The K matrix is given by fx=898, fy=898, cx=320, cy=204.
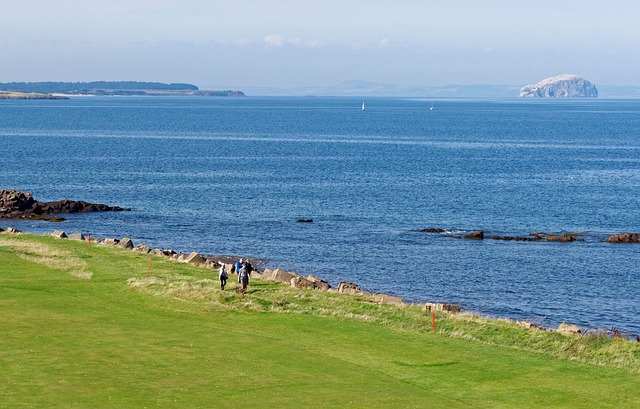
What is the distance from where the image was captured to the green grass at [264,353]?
87.6 ft

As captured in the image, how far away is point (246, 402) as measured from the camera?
1007 inches

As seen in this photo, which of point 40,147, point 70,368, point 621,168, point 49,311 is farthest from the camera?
point 40,147

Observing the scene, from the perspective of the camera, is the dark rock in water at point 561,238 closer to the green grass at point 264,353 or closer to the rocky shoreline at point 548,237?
the rocky shoreline at point 548,237

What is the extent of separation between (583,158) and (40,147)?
105m

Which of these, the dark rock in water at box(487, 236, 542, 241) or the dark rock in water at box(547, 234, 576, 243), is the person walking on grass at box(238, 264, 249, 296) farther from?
the dark rock in water at box(547, 234, 576, 243)

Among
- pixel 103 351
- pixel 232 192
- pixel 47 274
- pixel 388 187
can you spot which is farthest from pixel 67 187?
pixel 103 351

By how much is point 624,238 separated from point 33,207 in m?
59.4

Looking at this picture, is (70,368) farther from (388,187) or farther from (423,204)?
(388,187)

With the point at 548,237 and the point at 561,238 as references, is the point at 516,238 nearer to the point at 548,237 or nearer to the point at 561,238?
the point at 548,237

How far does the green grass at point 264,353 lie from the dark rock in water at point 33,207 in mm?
46644

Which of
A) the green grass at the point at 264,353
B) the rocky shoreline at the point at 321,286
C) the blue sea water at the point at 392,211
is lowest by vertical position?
the blue sea water at the point at 392,211

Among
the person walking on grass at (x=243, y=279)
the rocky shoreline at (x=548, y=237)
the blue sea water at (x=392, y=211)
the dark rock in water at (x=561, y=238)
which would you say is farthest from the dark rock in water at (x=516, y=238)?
the person walking on grass at (x=243, y=279)

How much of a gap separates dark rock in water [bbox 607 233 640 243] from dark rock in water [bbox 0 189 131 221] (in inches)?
2021

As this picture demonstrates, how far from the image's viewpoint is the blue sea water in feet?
213
